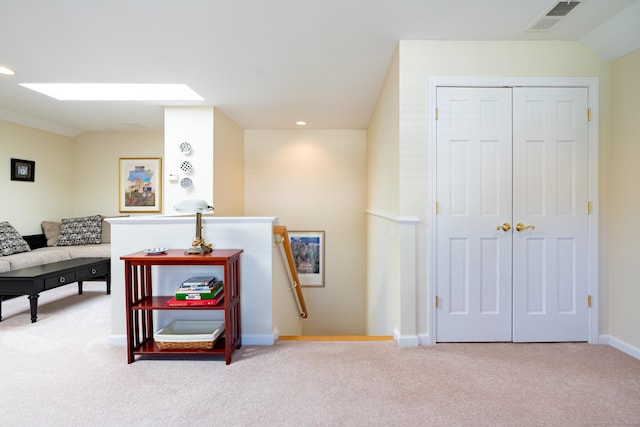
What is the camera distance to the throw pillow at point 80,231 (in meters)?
5.21

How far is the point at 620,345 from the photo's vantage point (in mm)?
2529

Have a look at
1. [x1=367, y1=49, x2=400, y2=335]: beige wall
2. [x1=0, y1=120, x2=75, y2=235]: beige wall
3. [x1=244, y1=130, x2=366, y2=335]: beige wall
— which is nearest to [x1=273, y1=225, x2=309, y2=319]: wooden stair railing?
[x1=367, y1=49, x2=400, y2=335]: beige wall

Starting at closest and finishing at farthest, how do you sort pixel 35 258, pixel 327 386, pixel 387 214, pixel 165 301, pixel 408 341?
pixel 327 386
pixel 165 301
pixel 408 341
pixel 387 214
pixel 35 258

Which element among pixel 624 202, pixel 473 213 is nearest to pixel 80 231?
pixel 473 213

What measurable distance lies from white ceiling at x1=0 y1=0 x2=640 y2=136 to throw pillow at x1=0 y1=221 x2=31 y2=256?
6.22 ft

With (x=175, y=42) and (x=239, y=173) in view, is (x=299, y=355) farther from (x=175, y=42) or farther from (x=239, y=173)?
(x=239, y=173)

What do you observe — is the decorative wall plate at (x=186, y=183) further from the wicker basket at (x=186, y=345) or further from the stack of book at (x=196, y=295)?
the wicker basket at (x=186, y=345)

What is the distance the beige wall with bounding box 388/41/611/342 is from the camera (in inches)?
103

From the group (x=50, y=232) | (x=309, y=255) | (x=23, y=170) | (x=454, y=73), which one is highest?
(x=454, y=73)

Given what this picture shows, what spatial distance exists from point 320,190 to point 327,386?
12.4ft

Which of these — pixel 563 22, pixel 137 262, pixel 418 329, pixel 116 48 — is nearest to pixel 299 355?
pixel 418 329

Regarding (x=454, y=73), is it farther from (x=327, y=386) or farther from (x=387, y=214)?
(x=327, y=386)

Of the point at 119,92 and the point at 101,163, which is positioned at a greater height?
the point at 119,92

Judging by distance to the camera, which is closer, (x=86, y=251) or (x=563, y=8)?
(x=563, y=8)
